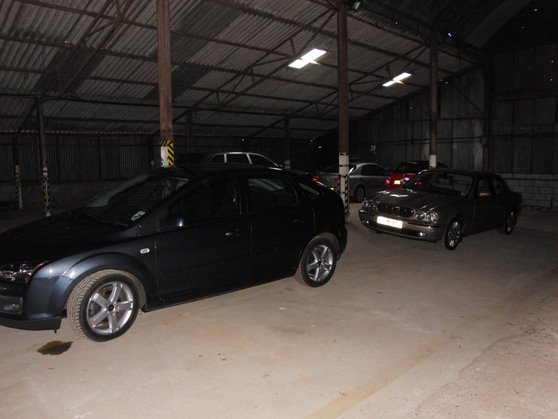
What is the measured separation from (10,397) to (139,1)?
9953 mm

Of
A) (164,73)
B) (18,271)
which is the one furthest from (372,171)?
(18,271)

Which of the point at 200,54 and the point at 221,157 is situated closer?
the point at 221,157

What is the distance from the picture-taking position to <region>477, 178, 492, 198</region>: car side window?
9.11 m

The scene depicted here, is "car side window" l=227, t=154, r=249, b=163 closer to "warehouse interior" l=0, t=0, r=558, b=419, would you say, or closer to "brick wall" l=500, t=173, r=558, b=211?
"warehouse interior" l=0, t=0, r=558, b=419

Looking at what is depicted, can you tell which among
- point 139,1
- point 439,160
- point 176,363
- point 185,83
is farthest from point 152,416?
point 439,160

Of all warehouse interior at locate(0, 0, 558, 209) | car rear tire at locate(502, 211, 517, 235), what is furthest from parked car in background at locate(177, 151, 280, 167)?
car rear tire at locate(502, 211, 517, 235)

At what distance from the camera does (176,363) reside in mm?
3906

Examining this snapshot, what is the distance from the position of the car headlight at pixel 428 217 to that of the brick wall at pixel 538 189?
1059cm

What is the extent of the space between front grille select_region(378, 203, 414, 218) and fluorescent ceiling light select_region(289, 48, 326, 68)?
27.7 feet

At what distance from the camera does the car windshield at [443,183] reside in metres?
9.03

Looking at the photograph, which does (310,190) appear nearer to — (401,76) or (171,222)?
(171,222)

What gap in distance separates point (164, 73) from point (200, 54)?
19.4 feet

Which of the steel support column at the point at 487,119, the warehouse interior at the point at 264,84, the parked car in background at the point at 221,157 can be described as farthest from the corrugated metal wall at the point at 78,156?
the steel support column at the point at 487,119

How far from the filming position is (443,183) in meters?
9.32
